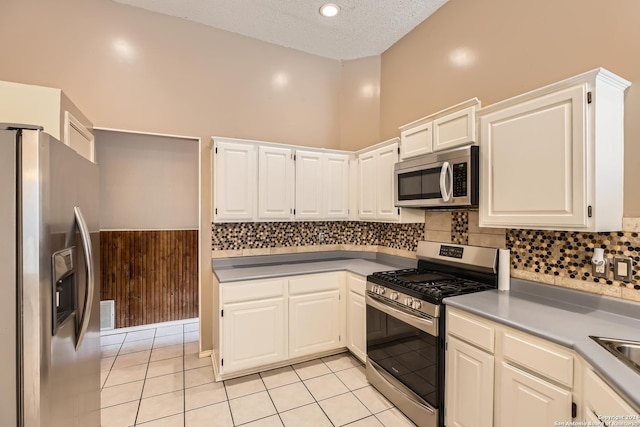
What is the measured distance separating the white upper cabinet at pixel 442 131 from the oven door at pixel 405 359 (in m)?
1.25

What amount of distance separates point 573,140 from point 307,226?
2471mm

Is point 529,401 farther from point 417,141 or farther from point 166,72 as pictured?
point 166,72

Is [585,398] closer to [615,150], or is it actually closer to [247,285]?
[615,150]

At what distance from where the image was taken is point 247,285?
2.60 metres

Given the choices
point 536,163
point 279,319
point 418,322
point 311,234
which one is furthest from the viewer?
point 311,234

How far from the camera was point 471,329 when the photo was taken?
173 centimetres

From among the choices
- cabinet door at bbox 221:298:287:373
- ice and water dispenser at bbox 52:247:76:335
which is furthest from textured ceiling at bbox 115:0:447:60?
cabinet door at bbox 221:298:287:373

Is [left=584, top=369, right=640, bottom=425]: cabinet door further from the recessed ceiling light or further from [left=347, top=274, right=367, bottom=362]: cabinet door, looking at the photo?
the recessed ceiling light

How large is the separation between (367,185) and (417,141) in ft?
2.56

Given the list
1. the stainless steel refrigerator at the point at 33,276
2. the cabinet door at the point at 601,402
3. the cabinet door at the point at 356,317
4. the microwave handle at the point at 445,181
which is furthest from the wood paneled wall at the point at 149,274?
the cabinet door at the point at 601,402

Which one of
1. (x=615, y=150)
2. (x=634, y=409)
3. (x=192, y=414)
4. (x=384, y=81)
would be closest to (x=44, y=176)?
(x=192, y=414)

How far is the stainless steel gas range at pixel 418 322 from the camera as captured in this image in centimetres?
192

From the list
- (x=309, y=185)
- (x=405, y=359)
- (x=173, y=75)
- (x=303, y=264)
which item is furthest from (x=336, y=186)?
(x=173, y=75)

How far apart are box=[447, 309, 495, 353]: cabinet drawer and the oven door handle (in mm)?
93
